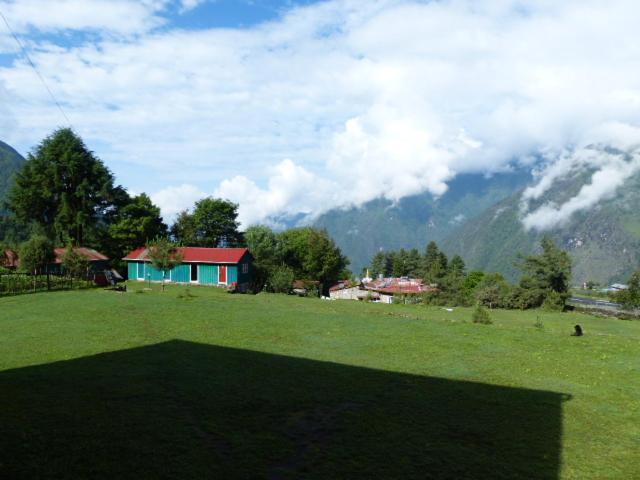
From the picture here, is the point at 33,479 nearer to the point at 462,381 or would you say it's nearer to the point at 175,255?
the point at 462,381

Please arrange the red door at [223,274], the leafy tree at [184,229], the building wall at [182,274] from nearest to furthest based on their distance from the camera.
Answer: the red door at [223,274] → the building wall at [182,274] → the leafy tree at [184,229]

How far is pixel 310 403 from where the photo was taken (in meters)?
12.1

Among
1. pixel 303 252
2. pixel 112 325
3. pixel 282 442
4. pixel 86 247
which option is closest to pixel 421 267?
pixel 303 252

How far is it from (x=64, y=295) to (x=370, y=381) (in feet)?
94.0

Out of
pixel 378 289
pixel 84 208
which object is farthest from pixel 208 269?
pixel 378 289

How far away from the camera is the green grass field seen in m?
8.69

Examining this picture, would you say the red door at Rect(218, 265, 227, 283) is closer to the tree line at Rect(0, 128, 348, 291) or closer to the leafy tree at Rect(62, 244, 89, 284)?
the tree line at Rect(0, 128, 348, 291)

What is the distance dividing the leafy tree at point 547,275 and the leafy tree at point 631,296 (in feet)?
19.7

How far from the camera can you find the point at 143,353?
680 inches

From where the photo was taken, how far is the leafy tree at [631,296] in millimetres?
57356

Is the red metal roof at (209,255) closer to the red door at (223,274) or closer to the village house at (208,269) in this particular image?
the village house at (208,269)

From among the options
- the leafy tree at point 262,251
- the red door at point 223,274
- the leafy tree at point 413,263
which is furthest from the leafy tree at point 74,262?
the leafy tree at point 413,263

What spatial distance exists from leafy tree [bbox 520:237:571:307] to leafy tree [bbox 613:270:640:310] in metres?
6.01

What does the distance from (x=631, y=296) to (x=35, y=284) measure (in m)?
59.6
